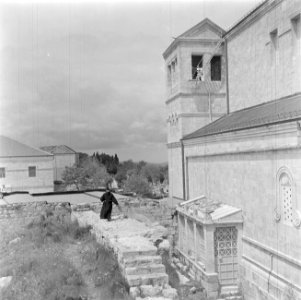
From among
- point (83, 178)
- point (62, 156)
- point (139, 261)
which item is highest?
point (62, 156)

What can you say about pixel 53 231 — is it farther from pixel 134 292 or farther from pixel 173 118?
pixel 173 118

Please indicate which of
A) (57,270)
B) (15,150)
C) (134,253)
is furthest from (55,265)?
(15,150)

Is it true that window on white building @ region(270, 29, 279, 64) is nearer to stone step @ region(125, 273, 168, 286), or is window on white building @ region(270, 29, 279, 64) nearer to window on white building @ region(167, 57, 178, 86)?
window on white building @ region(167, 57, 178, 86)

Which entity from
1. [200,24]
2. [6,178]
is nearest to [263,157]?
[200,24]

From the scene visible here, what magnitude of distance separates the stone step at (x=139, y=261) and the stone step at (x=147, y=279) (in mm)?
310

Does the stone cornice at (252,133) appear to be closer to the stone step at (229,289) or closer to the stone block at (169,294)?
the stone step at (229,289)

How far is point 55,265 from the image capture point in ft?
25.8

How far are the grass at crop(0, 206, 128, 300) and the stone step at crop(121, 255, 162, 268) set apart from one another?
0.92 ft

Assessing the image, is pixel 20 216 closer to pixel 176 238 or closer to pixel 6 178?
pixel 176 238

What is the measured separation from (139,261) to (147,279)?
514mm

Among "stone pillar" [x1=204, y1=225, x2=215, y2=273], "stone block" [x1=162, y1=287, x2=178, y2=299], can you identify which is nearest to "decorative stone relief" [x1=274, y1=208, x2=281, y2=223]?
"stone pillar" [x1=204, y1=225, x2=215, y2=273]

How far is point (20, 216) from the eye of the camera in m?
14.0

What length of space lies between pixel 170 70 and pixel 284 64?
8.85m

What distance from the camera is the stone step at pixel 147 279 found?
6.81m
